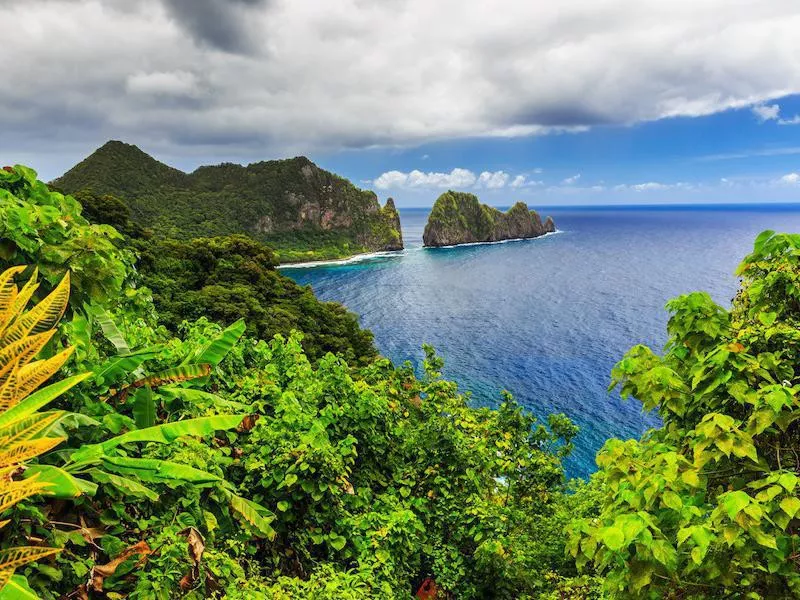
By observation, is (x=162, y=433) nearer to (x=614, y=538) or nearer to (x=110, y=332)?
(x=110, y=332)

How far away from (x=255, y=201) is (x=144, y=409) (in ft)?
527

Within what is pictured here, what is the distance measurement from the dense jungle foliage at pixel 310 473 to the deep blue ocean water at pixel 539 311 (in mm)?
27650

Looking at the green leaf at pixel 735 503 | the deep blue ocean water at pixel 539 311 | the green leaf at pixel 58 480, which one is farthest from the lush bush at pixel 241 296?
the green leaf at pixel 735 503

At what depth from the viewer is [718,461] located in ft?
16.2

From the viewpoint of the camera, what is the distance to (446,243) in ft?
573

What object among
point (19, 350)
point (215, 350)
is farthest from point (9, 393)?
point (215, 350)

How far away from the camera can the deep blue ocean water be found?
140 feet

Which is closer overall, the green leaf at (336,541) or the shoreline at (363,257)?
the green leaf at (336,541)

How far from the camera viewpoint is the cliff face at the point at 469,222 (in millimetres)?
174250

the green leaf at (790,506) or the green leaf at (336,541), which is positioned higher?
the green leaf at (790,506)

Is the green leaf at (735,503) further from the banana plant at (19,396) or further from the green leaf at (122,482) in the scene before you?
the green leaf at (122,482)

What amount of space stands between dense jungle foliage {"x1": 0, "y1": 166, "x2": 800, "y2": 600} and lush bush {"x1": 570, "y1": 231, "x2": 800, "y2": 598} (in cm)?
3

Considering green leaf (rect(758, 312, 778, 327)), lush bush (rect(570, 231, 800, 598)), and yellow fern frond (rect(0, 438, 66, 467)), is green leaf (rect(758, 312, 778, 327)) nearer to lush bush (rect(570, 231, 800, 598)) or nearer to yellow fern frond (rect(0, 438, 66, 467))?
lush bush (rect(570, 231, 800, 598))

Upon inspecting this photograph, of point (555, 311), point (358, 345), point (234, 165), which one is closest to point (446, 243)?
point (234, 165)
